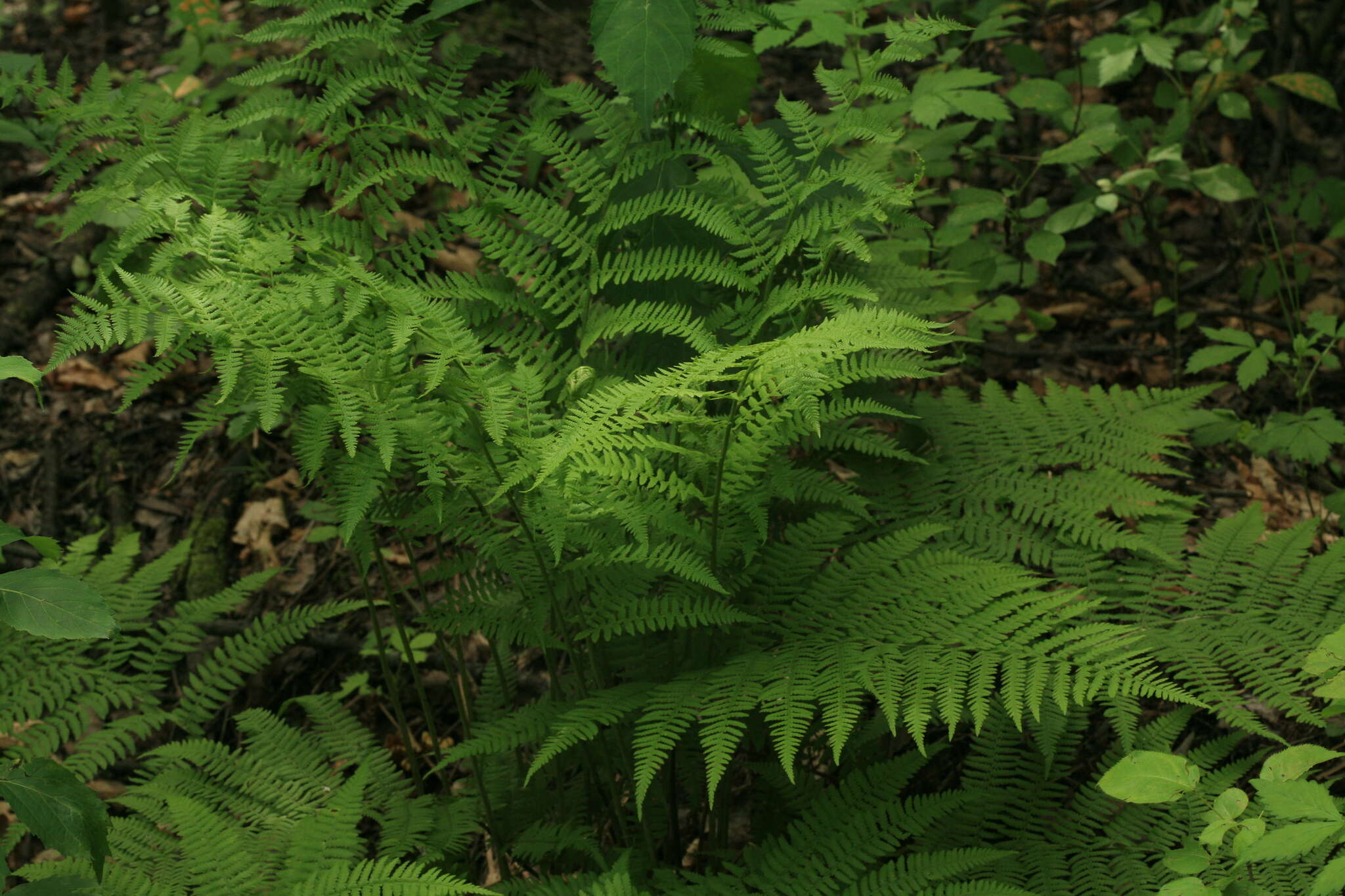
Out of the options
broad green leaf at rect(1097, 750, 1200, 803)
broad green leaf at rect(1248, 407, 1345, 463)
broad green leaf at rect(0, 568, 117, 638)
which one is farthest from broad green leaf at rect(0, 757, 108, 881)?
broad green leaf at rect(1248, 407, 1345, 463)

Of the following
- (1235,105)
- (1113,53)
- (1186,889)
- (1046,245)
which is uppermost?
(1113,53)

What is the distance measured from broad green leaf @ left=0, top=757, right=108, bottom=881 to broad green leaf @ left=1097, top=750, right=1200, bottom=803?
1356mm

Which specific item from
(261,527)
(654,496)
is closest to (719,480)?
(654,496)

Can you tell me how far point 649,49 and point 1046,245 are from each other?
68.4 inches

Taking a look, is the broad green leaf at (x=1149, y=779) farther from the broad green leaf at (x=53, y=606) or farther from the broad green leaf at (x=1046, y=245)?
the broad green leaf at (x=1046, y=245)

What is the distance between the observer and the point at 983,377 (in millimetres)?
3404

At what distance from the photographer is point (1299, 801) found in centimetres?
131

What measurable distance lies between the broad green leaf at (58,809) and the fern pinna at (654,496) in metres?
0.27

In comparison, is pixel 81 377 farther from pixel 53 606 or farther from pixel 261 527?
pixel 53 606

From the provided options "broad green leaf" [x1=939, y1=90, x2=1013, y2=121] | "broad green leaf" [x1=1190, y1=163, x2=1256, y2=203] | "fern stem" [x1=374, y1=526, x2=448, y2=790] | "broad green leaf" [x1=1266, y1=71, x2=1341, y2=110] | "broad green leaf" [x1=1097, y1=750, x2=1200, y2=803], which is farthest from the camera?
"broad green leaf" [x1=1266, y1=71, x2=1341, y2=110]

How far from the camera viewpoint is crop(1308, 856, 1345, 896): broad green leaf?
1229 mm

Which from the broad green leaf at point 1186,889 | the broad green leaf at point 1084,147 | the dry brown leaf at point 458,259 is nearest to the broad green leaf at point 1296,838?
the broad green leaf at point 1186,889

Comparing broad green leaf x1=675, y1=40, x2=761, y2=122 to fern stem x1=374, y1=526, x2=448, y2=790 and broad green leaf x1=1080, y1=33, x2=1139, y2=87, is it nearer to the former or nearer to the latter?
fern stem x1=374, y1=526, x2=448, y2=790

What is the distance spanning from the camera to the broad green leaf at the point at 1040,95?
3.16 meters
